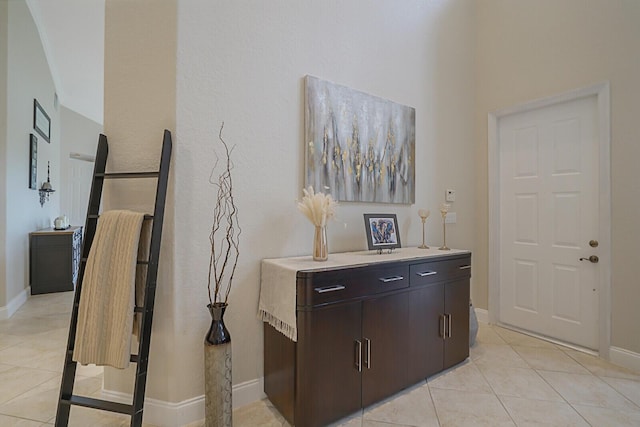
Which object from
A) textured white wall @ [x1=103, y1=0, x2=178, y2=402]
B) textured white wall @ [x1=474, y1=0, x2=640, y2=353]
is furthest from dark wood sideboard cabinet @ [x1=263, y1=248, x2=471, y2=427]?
textured white wall @ [x1=474, y1=0, x2=640, y2=353]

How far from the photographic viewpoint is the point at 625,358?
248cm

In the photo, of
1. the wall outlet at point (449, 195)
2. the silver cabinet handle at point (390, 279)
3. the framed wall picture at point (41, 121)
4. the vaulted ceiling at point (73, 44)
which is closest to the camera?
the silver cabinet handle at point (390, 279)

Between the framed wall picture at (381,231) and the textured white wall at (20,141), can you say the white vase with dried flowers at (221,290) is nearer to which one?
the framed wall picture at (381,231)

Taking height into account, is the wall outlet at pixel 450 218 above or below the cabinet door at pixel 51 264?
above

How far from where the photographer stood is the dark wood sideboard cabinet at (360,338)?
Answer: 1.68 meters

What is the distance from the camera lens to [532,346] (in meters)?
2.91

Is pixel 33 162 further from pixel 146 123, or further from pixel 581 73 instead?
pixel 581 73

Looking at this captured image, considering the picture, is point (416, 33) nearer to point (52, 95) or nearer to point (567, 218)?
point (567, 218)

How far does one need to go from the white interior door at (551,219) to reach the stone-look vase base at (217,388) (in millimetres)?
3051

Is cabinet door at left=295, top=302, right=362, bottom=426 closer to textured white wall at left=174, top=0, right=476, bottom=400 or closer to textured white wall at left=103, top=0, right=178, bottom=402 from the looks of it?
textured white wall at left=174, top=0, right=476, bottom=400

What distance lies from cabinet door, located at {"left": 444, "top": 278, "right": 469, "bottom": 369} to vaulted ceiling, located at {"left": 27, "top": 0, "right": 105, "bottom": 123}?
479 cm

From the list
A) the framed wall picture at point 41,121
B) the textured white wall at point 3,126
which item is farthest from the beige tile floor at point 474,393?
the framed wall picture at point 41,121

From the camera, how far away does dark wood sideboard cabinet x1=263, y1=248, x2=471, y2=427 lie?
5.50 feet

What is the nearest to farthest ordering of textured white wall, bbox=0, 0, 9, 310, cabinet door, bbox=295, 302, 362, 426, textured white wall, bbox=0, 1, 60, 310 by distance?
1. cabinet door, bbox=295, 302, 362, 426
2. textured white wall, bbox=0, 0, 9, 310
3. textured white wall, bbox=0, 1, 60, 310
